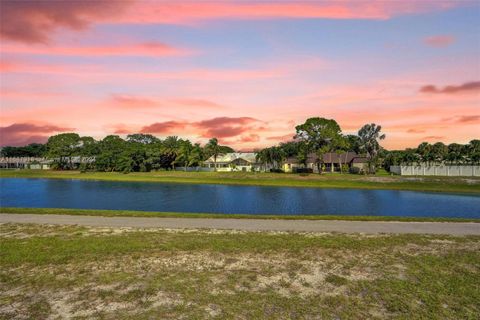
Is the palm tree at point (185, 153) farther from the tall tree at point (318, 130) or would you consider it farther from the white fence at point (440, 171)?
the white fence at point (440, 171)

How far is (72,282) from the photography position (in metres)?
12.3

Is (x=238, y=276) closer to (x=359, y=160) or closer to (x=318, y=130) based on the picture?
(x=318, y=130)

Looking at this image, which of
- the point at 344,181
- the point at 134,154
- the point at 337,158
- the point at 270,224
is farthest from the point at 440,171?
the point at 134,154

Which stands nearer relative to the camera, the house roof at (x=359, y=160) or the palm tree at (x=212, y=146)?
the house roof at (x=359, y=160)

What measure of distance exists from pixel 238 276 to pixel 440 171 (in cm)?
9281

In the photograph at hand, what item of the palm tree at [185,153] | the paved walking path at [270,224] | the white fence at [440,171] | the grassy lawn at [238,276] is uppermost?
the palm tree at [185,153]

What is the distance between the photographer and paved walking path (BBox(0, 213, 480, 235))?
20609mm

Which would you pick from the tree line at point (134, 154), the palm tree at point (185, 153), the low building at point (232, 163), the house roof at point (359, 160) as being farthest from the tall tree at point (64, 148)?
the house roof at point (359, 160)

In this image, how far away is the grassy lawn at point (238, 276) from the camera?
33.2 feet

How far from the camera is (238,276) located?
12695 millimetres

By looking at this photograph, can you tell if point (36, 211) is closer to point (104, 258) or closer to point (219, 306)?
point (104, 258)

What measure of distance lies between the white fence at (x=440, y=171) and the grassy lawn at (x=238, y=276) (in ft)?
259

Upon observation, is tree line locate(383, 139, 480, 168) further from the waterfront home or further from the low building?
the low building

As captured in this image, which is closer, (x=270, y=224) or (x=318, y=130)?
(x=270, y=224)
